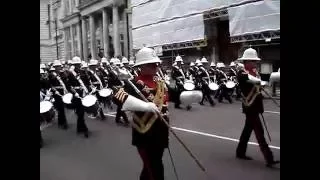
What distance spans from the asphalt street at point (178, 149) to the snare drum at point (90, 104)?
57mm

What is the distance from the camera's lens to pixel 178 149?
7.36ft

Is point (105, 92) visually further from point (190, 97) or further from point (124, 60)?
point (190, 97)

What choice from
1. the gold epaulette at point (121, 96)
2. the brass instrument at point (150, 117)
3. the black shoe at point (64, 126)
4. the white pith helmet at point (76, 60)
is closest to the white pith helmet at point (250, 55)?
the brass instrument at point (150, 117)

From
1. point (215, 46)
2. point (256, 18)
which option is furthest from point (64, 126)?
point (256, 18)

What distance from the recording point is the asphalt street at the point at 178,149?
207cm

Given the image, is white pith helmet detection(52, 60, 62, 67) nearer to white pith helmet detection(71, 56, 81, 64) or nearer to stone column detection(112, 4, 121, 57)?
white pith helmet detection(71, 56, 81, 64)

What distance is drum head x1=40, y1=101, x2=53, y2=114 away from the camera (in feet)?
6.91

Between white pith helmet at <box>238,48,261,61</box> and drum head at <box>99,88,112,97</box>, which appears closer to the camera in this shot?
drum head at <box>99,88,112,97</box>

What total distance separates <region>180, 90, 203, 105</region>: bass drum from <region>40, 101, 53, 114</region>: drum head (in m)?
0.60

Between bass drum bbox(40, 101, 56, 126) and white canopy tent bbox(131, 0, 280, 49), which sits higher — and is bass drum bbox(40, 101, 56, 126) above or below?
below

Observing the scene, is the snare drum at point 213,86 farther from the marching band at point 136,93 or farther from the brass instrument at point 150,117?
the brass instrument at point 150,117

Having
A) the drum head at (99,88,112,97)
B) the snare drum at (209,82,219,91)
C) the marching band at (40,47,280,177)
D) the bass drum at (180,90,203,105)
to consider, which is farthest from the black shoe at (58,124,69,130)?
the snare drum at (209,82,219,91)

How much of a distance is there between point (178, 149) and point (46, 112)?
2.08 ft

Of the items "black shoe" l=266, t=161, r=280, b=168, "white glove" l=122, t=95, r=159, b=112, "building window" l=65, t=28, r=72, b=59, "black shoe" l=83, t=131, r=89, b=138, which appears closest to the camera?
"white glove" l=122, t=95, r=159, b=112
